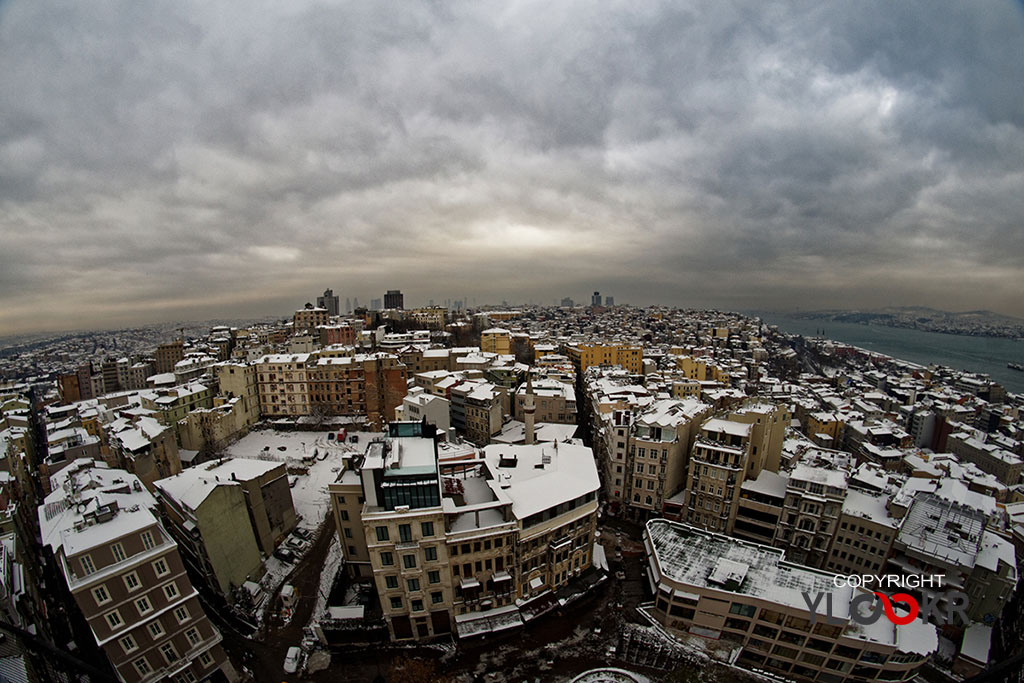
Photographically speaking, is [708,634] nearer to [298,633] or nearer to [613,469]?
[613,469]

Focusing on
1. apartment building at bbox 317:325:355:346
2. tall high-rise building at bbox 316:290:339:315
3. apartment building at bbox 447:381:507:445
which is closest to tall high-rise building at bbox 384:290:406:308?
tall high-rise building at bbox 316:290:339:315

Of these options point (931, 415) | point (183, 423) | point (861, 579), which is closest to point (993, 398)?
point (931, 415)

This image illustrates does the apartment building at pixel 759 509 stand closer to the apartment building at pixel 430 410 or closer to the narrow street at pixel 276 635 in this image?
the apartment building at pixel 430 410

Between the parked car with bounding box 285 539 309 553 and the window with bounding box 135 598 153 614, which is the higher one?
the window with bounding box 135 598 153 614

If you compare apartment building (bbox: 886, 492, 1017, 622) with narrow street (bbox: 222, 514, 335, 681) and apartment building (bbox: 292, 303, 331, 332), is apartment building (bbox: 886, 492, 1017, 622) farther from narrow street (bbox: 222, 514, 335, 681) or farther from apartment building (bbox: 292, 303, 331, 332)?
apartment building (bbox: 292, 303, 331, 332)

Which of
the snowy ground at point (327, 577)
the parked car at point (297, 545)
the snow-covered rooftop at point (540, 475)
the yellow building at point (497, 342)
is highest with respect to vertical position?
the yellow building at point (497, 342)

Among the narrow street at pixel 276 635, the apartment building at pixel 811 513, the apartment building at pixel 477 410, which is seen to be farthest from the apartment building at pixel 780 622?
the apartment building at pixel 477 410

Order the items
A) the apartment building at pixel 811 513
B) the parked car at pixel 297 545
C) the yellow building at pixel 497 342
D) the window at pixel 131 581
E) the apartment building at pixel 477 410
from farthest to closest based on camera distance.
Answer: the yellow building at pixel 497 342, the apartment building at pixel 477 410, the parked car at pixel 297 545, the apartment building at pixel 811 513, the window at pixel 131 581
